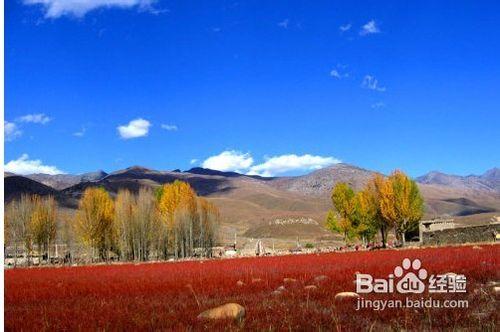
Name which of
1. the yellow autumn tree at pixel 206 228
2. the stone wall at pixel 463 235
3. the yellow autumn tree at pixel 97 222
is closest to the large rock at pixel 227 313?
the stone wall at pixel 463 235

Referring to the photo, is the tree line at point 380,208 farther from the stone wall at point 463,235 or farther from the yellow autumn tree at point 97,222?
the yellow autumn tree at point 97,222

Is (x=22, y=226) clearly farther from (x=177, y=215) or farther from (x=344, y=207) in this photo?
(x=344, y=207)

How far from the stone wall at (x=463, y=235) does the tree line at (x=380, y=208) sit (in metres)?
2.84

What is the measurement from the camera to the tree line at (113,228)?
49.5m

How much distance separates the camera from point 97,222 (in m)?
50.2

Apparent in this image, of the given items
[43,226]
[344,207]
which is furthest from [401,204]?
[43,226]

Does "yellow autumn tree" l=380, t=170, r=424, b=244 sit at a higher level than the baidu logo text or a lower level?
higher

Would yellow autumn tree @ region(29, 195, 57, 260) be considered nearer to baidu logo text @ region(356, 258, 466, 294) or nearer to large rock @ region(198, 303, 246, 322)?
baidu logo text @ region(356, 258, 466, 294)

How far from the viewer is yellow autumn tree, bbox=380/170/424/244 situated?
47.9 m

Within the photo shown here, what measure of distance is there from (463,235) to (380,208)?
397 inches

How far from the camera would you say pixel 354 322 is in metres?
6.29

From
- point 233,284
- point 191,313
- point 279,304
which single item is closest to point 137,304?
point 191,313

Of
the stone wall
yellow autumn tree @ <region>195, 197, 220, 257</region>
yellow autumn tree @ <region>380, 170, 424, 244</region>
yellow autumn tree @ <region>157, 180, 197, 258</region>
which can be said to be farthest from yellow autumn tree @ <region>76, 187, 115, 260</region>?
the stone wall

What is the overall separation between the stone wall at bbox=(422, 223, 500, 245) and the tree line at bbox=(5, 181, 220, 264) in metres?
21.1
